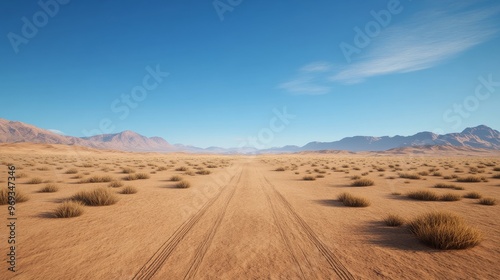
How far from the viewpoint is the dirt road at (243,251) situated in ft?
14.1

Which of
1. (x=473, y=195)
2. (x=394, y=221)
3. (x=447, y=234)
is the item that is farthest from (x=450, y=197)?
→ (x=447, y=234)

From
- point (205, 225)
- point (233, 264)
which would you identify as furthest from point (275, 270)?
point (205, 225)

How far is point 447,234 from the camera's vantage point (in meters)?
5.27

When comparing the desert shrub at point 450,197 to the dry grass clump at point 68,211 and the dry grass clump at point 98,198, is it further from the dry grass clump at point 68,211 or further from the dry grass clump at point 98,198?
the dry grass clump at point 68,211

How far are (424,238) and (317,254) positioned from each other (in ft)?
8.88

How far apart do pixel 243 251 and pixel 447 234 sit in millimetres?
4699

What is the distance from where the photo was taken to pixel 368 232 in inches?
256

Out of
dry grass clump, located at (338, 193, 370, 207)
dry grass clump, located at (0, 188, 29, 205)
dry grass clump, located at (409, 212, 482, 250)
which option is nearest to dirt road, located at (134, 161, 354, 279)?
dry grass clump, located at (409, 212, 482, 250)

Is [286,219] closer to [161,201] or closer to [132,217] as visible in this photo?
[132,217]

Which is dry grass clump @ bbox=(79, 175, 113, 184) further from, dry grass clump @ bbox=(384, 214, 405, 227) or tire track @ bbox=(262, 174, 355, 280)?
dry grass clump @ bbox=(384, 214, 405, 227)

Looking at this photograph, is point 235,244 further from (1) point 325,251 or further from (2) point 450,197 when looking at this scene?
(2) point 450,197

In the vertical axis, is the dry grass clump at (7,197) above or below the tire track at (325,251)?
above

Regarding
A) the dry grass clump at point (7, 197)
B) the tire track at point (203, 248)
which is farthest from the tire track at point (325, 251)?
the dry grass clump at point (7, 197)

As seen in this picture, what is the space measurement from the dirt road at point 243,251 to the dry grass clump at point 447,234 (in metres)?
2.41
